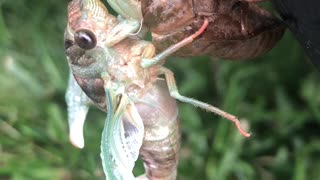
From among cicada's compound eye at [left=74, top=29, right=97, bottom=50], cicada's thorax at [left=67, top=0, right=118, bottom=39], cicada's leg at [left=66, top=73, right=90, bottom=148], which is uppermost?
cicada's thorax at [left=67, top=0, right=118, bottom=39]

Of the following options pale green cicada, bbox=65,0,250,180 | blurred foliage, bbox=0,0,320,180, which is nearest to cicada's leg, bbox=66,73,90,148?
pale green cicada, bbox=65,0,250,180

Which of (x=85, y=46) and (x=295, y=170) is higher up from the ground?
(x=85, y=46)

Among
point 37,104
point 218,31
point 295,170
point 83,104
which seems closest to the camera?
point 218,31

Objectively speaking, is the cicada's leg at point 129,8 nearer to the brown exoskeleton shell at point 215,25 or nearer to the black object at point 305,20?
the brown exoskeleton shell at point 215,25

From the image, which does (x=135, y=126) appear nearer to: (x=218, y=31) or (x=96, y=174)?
(x=218, y=31)

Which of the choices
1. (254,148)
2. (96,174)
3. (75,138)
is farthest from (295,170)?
(75,138)

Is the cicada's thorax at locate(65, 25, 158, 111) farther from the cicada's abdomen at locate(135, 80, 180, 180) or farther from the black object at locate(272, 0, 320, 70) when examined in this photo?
the black object at locate(272, 0, 320, 70)

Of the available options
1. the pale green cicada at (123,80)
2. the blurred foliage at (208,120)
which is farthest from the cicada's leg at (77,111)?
the blurred foliage at (208,120)

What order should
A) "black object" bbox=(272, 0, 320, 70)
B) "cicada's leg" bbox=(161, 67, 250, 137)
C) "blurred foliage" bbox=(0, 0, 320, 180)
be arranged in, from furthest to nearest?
→ "blurred foliage" bbox=(0, 0, 320, 180) < "cicada's leg" bbox=(161, 67, 250, 137) < "black object" bbox=(272, 0, 320, 70)
